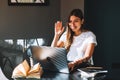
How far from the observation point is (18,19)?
183 inches

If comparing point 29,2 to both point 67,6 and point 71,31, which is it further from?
point 71,31

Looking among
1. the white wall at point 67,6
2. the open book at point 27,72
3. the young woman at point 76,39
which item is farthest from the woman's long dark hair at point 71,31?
the white wall at point 67,6

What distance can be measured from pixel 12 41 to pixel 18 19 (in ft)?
1.25

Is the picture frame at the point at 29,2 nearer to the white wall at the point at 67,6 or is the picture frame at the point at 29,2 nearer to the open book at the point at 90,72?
the white wall at the point at 67,6

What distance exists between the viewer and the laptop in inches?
94.3

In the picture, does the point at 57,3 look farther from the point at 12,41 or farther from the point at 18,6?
the point at 12,41

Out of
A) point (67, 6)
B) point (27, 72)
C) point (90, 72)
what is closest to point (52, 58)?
point (27, 72)

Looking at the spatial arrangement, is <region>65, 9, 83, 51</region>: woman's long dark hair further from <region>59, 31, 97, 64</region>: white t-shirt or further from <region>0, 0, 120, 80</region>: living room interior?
<region>0, 0, 120, 80</region>: living room interior

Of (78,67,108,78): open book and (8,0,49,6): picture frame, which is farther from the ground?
(8,0,49,6): picture frame

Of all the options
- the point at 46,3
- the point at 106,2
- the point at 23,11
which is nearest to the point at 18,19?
the point at 23,11

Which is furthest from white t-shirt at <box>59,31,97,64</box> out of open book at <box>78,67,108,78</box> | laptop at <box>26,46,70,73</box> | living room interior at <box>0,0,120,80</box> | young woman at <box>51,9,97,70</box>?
living room interior at <box>0,0,120,80</box>

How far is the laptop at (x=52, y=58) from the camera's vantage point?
2395mm

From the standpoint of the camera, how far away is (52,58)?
2.46m

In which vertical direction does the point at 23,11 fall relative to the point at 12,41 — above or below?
above
